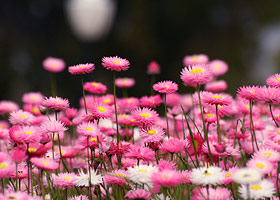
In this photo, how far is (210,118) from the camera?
1771mm

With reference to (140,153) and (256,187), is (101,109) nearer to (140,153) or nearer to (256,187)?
(140,153)

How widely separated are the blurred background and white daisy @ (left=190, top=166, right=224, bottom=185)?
7541 millimetres

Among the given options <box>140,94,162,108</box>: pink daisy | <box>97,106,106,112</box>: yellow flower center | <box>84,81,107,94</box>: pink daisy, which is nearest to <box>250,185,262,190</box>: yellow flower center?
<box>97,106,106,112</box>: yellow flower center

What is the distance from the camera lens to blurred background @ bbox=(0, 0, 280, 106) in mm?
9289

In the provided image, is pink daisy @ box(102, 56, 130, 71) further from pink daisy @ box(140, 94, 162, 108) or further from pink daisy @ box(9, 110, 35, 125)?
pink daisy @ box(9, 110, 35, 125)

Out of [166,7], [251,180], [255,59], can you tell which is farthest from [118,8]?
[251,180]

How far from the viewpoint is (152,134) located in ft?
5.21

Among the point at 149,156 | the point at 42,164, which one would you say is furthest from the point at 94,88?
the point at 42,164

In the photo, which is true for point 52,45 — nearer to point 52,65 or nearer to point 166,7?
point 166,7

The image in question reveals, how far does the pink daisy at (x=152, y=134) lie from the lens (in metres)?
1.56

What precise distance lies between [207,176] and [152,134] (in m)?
0.43

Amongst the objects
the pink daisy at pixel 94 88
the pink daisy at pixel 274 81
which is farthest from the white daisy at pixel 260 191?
the pink daisy at pixel 94 88

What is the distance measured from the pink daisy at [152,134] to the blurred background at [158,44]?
7.20 m

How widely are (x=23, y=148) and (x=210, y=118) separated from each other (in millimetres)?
777
